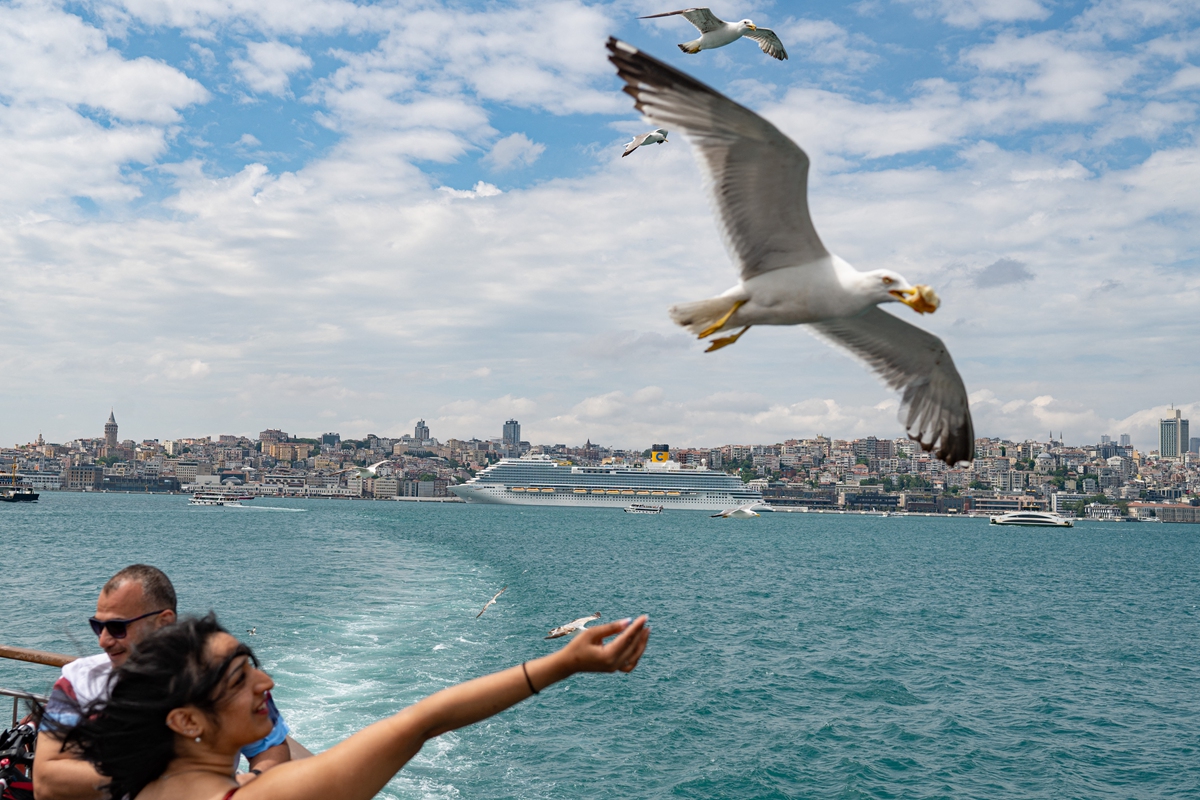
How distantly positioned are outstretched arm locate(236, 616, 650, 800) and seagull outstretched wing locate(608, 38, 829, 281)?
99 centimetres

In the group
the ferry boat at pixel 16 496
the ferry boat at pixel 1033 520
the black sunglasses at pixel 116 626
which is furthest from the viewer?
the ferry boat at pixel 1033 520

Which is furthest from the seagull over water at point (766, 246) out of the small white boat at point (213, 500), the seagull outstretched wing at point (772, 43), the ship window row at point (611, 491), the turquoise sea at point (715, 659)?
the small white boat at point (213, 500)

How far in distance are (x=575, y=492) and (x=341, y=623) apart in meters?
72.3

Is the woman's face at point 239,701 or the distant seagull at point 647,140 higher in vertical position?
the distant seagull at point 647,140

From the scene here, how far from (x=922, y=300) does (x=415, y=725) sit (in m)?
1.01

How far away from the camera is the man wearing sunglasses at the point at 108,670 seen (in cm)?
198

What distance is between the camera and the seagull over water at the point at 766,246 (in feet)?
5.52

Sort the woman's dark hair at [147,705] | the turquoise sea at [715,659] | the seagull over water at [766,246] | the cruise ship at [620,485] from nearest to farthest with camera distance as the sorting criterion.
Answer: the woman's dark hair at [147,705] → the seagull over water at [766,246] → the turquoise sea at [715,659] → the cruise ship at [620,485]

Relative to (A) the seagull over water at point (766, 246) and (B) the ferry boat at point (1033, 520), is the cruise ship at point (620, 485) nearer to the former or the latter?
(B) the ferry boat at point (1033, 520)

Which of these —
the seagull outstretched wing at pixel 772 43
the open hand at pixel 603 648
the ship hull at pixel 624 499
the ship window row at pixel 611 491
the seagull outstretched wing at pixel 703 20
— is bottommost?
the ship hull at pixel 624 499

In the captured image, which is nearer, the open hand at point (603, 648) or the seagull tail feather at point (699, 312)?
the open hand at point (603, 648)

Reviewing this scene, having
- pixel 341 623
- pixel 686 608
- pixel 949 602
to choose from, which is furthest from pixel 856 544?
pixel 341 623

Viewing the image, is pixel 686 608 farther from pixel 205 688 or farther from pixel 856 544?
pixel 856 544

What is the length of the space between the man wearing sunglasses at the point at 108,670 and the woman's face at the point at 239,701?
1.73 feet
